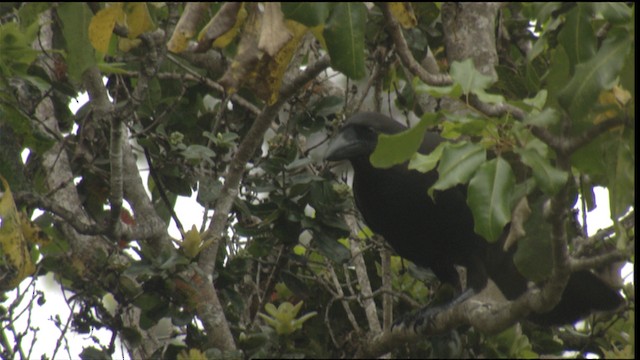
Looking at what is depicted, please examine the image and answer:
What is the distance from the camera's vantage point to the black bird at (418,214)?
4.65m

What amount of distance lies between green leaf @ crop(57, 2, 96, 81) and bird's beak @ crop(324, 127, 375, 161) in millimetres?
1423

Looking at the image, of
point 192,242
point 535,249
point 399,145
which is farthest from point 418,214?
point 399,145

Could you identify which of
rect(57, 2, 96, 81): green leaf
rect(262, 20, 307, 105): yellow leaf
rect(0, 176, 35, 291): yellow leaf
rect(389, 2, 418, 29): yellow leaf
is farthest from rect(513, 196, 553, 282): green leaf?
rect(0, 176, 35, 291): yellow leaf

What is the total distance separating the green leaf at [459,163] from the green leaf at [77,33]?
1.17 meters

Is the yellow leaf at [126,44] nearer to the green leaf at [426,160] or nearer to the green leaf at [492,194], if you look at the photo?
the green leaf at [426,160]

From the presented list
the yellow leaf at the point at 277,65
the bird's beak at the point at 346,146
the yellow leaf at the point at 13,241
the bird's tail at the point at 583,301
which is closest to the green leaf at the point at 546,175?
the yellow leaf at the point at 277,65

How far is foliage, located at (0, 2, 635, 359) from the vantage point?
9.25ft

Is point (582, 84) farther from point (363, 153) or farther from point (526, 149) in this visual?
point (363, 153)

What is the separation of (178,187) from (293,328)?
1163 mm

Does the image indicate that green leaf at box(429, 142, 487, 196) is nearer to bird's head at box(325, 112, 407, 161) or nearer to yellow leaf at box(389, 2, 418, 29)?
yellow leaf at box(389, 2, 418, 29)

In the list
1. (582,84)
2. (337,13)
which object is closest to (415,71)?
(337,13)

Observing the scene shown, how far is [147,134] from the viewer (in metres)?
4.43

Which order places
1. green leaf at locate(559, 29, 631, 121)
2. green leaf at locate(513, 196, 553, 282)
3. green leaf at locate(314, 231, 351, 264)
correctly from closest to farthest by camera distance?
1. green leaf at locate(559, 29, 631, 121)
2. green leaf at locate(513, 196, 553, 282)
3. green leaf at locate(314, 231, 351, 264)

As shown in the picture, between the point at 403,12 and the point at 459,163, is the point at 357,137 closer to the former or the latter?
the point at 403,12
